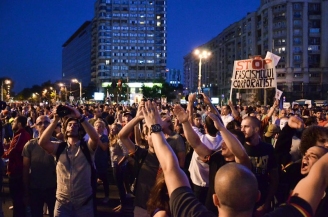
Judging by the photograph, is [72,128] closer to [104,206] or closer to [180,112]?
[180,112]

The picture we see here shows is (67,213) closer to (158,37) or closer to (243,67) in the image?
(243,67)

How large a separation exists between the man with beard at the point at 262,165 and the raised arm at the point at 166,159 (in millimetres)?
2061

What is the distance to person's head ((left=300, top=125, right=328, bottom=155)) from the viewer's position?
4168mm

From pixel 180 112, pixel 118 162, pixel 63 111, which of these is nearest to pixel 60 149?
pixel 63 111

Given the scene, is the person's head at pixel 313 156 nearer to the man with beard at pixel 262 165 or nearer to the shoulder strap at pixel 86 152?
the man with beard at pixel 262 165

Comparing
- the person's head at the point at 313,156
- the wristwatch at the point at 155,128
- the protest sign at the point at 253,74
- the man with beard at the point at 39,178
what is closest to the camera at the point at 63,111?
the man with beard at the point at 39,178

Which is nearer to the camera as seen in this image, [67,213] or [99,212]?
[67,213]

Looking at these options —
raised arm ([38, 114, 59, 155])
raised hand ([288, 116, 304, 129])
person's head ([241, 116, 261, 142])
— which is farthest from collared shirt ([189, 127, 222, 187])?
raised arm ([38, 114, 59, 155])

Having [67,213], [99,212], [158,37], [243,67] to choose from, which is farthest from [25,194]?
[158,37]

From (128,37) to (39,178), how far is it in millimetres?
128675

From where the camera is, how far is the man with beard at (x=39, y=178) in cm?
570

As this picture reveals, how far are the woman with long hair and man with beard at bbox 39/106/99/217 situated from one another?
3.13m

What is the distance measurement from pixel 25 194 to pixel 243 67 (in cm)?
995

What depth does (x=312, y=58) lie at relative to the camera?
83625 mm
